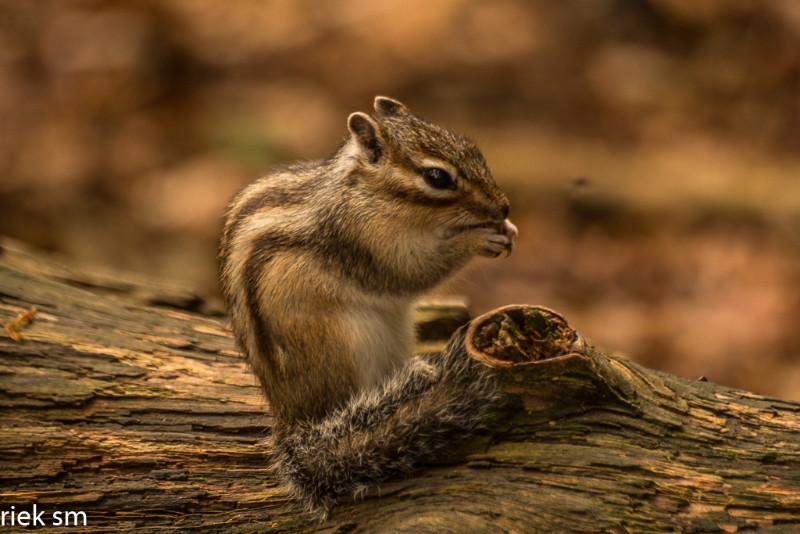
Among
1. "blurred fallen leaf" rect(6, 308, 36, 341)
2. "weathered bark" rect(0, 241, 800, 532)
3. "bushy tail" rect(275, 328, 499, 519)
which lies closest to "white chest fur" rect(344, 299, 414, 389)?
"bushy tail" rect(275, 328, 499, 519)

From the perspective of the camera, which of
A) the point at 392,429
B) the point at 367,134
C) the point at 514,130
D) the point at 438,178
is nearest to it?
the point at 392,429

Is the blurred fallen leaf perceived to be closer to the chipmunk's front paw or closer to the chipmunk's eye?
the chipmunk's eye

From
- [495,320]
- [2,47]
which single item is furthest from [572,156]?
[2,47]

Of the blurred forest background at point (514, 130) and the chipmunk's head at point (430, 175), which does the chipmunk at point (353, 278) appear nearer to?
the chipmunk's head at point (430, 175)

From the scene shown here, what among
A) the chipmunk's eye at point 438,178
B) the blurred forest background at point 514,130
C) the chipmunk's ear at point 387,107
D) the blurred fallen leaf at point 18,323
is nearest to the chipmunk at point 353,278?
A: the chipmunk's eye at point 438,178

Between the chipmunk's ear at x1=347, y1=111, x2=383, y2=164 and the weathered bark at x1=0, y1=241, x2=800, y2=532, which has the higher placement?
the chipmunk's ear at x1=347, y1=111, x2=383, y2=164

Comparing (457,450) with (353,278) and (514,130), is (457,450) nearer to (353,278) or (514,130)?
(353,278)

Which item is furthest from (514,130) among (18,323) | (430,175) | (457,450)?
(457,450)
